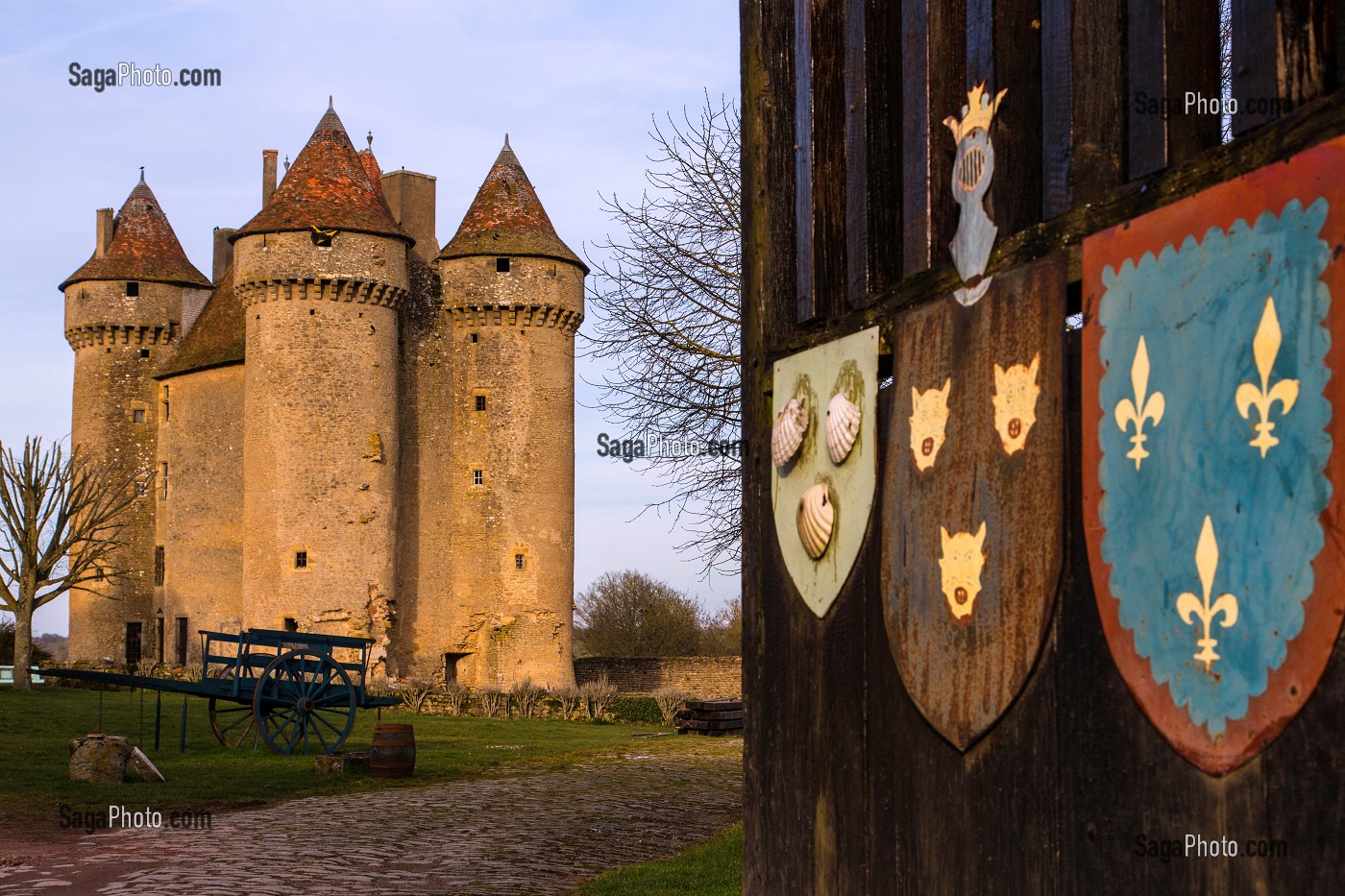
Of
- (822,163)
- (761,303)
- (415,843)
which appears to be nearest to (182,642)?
(415,843)

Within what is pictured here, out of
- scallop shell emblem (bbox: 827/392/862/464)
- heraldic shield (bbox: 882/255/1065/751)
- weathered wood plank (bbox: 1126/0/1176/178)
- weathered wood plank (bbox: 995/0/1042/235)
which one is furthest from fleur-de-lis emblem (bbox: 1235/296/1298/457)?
scallop shell emblem (bbox: 827/392/862/464)

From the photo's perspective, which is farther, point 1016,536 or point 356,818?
point 356,818

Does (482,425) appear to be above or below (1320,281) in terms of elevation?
above

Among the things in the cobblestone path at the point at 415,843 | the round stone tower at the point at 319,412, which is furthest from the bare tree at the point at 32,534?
the cobblestone path at the point at 415,843

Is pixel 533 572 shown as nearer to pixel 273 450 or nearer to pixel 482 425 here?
pixel 482 425

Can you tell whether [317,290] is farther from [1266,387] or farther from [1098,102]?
[1266,387]

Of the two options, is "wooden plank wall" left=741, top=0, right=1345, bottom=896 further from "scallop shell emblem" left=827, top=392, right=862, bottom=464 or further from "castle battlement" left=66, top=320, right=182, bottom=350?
"castle battlement" left=66, top=320, right=182, bottom=350

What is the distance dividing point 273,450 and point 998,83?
1490 inches

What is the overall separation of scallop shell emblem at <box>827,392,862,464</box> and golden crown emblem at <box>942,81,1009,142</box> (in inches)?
39.3

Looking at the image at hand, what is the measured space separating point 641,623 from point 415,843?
5436 centimetres

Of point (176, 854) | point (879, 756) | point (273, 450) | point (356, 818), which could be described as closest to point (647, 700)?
point (273, 450)

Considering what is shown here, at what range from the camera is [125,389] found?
47531 mm

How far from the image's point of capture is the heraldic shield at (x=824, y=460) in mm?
4816

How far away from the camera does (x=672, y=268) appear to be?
44.3 feet
